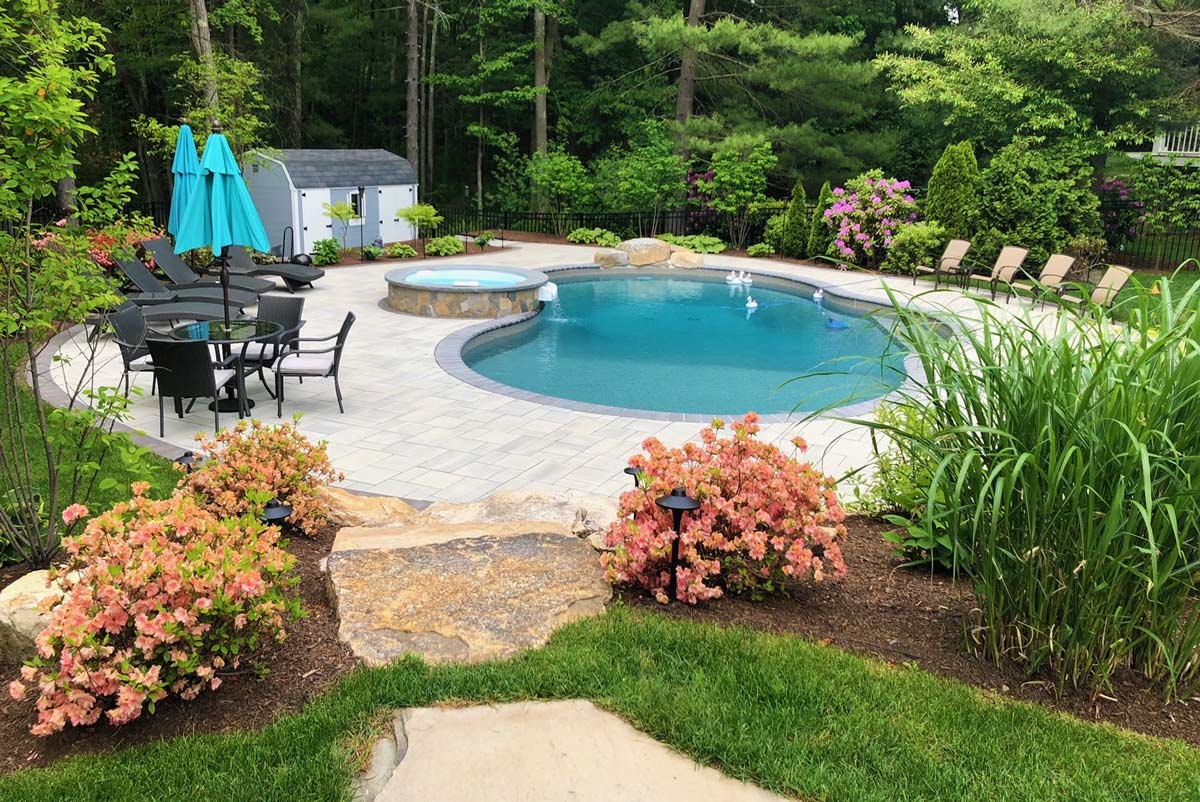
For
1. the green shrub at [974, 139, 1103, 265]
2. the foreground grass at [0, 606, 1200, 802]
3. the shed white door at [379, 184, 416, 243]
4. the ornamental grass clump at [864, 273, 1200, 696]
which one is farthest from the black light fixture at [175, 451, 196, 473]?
the shed white door at [379, 184, 416, 243]

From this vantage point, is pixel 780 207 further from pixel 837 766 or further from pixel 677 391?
pixel 837 766

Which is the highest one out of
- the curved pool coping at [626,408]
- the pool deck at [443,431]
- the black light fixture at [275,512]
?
the black light fixture at [275,512]

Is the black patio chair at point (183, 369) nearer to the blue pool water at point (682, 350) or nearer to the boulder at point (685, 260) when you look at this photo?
the blue pool water at point (682, 350)

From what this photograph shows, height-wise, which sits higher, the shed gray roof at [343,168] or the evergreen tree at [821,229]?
the shed gray roof at [343,168]

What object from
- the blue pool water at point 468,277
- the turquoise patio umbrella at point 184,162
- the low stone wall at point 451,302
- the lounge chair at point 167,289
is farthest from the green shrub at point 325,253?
the turquoise patio umbrella at point 184,162

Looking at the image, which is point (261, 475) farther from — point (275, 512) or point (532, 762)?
point (532, 762)

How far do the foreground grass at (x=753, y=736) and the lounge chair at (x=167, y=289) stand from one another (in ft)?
27.1

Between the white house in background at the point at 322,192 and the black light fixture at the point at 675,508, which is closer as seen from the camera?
the black light fixture at the point at 675,508

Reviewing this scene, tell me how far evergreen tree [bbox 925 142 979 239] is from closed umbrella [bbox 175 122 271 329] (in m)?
12.7

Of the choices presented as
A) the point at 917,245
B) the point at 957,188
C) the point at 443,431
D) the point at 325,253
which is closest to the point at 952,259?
the point at 917,245

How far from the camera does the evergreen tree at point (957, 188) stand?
1584 centimetres

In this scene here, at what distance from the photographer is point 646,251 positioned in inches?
706

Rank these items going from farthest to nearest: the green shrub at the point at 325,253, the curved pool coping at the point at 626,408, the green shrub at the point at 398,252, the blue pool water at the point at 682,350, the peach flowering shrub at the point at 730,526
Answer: the green shrub at the point at 398,252
the green shrub at the point at 325,253
the blue pool water at the point at 682,350
the curved pool coping at the point at 626,408
the peach flowering shrub at the point at 730,526

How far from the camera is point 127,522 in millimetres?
2986
